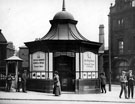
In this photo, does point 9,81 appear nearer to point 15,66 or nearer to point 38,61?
point 15,66

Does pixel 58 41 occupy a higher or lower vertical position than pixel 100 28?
lower

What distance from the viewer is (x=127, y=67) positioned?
4269 cm

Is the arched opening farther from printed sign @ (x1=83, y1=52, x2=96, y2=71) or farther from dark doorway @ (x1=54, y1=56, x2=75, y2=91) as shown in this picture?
printed sign @ (x1=83, y1=52, x2=96, y2=71)

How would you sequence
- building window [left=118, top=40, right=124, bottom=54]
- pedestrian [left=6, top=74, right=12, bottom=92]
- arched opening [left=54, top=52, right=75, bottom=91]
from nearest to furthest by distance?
pedestrian [left=6, top=74, right=12, bottom=92]
arched opening [left=54, top=52, right=75, bottom=91]
building window [left=118, top=40, right=124, bottom=54]

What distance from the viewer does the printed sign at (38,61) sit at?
22.0 meters

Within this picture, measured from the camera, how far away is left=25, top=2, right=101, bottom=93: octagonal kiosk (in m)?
21.6

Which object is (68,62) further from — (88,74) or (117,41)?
(117,41)

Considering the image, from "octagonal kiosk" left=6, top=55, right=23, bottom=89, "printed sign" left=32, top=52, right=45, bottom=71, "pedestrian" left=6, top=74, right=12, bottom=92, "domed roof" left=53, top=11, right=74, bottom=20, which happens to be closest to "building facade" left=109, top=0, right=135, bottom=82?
"domed roof" left=53, top=11, right=74, bottom=20

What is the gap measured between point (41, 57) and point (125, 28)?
23.8m

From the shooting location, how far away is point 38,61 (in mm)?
22344

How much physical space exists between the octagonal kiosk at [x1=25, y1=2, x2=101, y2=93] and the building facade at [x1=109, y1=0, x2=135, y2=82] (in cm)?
2019

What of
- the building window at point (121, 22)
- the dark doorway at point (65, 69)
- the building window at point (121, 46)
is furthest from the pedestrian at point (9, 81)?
the building window at point (121, 22)

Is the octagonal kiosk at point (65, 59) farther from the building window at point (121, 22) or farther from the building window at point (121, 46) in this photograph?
the building window at point (121, 22)

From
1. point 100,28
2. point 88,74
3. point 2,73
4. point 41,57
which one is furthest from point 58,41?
point 100,28
